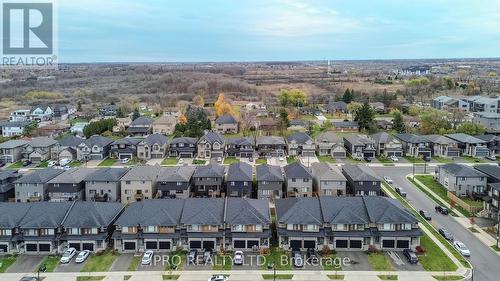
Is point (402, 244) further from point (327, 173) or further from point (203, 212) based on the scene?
point (203, 212)

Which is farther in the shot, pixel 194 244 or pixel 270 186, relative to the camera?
pixel 270 186

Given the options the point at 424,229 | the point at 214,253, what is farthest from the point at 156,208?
the point at 424,229

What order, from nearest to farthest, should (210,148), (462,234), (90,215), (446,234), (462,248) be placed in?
(462,248), (90,215), (446,234), (462,234), (210,148)

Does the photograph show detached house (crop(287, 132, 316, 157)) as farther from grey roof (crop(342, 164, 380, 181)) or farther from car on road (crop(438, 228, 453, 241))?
car on road (crop(438, 228, 453, 241))

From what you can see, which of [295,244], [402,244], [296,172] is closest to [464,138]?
[296,172]

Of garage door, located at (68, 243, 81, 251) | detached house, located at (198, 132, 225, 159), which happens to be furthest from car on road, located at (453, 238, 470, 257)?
detached house, located at (198, 132, 225, 159)

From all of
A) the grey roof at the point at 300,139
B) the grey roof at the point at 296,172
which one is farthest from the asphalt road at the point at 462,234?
the grey roof at the point at 300,139
